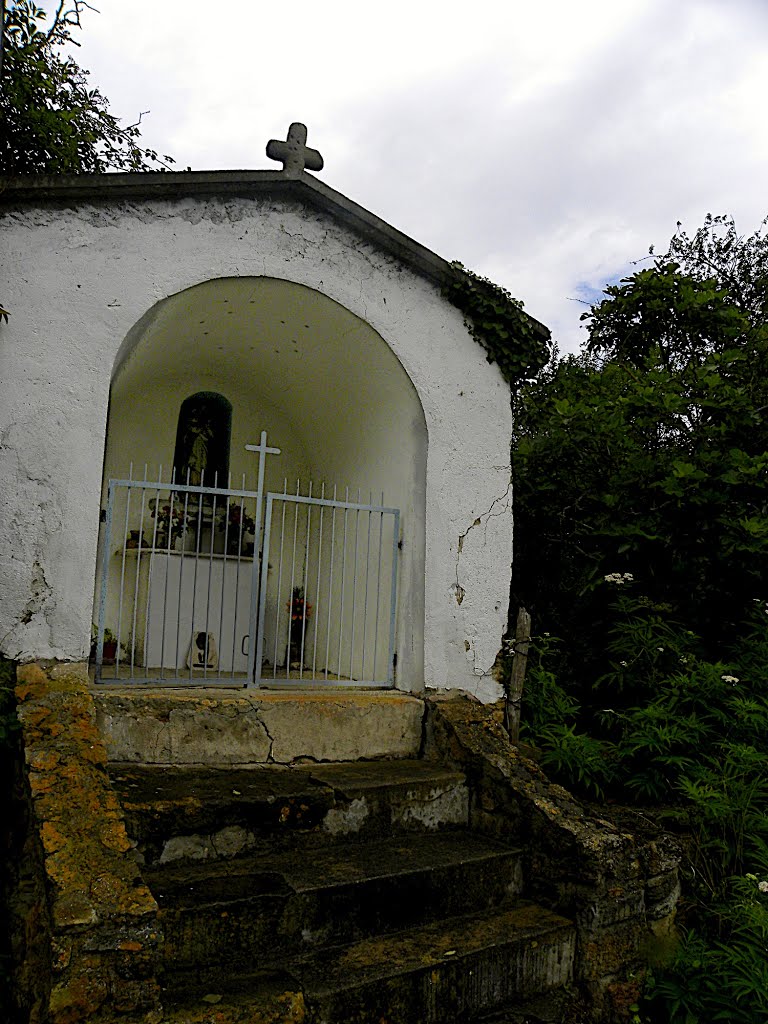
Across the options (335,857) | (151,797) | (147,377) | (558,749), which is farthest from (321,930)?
(147,377)

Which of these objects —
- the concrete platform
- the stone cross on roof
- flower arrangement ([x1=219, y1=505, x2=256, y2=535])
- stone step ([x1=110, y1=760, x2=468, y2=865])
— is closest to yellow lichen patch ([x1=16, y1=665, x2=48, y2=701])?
the concrete platform

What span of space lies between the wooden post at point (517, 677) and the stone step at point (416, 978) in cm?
164

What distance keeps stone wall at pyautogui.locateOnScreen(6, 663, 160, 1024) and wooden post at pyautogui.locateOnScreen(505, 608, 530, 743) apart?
2964mm

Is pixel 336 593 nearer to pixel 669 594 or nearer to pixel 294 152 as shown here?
pixel 669 594

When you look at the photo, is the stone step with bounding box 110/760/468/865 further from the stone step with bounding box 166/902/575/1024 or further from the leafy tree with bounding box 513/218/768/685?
the leafy tree with bounding box 513/218/768/685

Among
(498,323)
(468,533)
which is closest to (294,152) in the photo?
(498,323)

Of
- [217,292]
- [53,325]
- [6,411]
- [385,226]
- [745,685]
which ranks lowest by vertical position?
[745,685]

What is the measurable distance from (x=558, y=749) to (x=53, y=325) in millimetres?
4311

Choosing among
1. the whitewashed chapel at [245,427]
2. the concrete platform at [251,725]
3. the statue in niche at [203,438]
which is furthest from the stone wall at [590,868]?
the statue in niche at [203,438]

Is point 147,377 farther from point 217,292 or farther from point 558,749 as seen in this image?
point 558,749

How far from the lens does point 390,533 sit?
20.4ft

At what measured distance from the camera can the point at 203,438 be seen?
768 centimetres

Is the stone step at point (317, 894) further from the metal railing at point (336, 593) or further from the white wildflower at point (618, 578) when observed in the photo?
the white wildflower at point (618, 578)

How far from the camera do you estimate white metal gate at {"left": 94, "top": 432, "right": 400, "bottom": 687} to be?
605 cm
